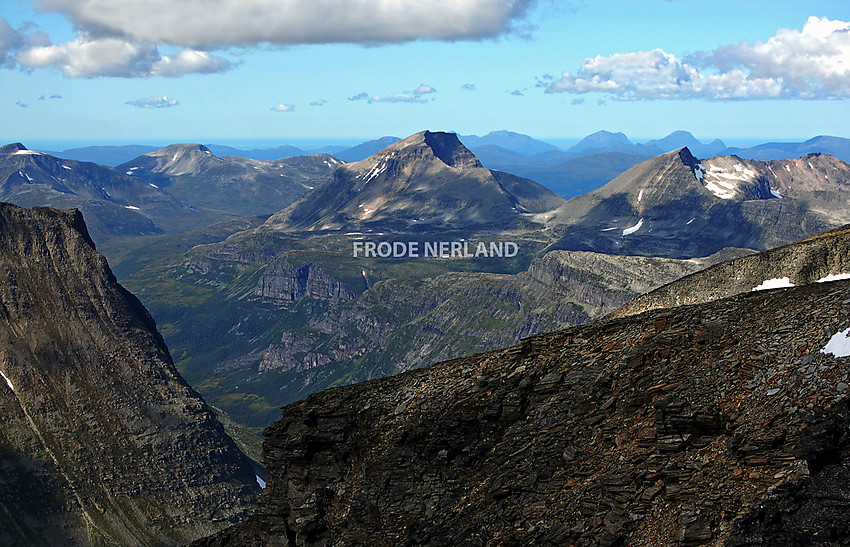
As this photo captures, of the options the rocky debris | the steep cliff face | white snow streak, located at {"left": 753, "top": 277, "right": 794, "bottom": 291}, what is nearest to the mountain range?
the rocky debris

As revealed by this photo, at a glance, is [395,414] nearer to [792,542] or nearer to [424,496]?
[424,496]

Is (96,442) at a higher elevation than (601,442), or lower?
lower

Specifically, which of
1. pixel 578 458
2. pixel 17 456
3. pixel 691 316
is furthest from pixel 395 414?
pixel 17 456

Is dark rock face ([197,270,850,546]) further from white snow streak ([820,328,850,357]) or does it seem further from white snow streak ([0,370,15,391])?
white snow streak ([0,370,15,391])

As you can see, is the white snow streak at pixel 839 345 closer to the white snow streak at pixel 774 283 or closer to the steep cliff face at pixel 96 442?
the white snow streak at pixel 774 283

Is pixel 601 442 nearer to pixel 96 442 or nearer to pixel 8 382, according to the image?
pixel 96 442

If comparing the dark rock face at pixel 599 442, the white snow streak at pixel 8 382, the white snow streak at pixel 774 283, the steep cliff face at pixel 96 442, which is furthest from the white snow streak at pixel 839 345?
the white snow streak at pixel 8 382

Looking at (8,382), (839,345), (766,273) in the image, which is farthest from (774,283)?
(8,382)
